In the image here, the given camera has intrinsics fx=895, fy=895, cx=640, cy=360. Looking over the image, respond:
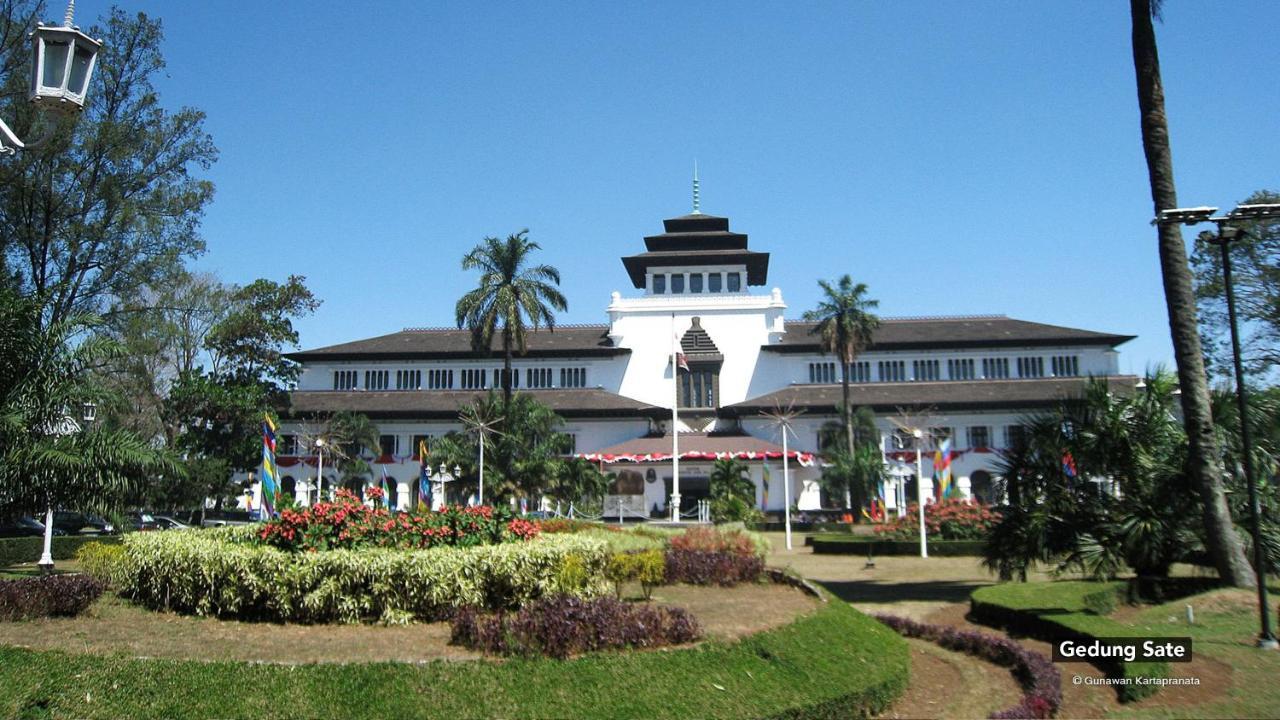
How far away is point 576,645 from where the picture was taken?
9.77m

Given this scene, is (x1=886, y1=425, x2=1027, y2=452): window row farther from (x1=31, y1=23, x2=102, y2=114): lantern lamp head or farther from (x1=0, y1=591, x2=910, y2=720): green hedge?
(x1=31, y1=23, x2=102, y2=114): lantern lamp head

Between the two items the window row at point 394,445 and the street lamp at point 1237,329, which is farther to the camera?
the window row at point 394,445

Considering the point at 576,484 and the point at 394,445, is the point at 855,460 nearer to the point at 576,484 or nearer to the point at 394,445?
the point at 576,484

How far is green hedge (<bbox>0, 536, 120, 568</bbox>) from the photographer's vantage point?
27547 mm

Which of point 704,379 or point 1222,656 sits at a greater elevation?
point 704,379

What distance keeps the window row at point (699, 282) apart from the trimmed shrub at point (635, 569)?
4681 centimetres

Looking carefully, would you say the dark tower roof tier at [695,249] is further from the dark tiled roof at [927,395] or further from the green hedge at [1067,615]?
the green hedge at [1067,615]

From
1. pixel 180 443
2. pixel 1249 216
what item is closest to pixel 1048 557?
pixel 1249 216

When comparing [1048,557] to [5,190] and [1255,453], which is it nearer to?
[1255,453]

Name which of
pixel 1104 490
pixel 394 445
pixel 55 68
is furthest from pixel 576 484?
pixel 55 68

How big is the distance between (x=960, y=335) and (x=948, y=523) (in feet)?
87.8

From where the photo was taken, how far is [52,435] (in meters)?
16.0

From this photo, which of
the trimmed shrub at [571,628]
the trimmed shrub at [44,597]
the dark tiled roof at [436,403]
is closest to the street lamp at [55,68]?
the trimmed shrub at [571,628]

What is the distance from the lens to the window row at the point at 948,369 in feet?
184
